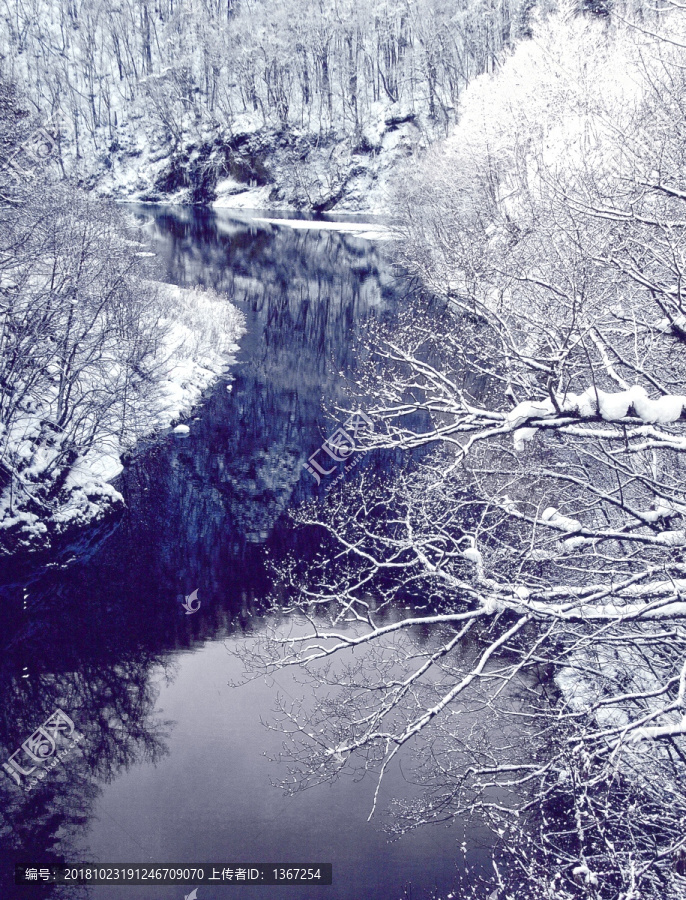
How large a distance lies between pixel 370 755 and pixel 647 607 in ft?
21.8

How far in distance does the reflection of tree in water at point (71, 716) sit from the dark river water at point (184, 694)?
26 mm

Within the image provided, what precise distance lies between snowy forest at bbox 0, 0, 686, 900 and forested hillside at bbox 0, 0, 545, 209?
15782 mm

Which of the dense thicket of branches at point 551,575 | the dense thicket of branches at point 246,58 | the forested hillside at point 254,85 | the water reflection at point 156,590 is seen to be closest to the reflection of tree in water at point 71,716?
the water reflection at point 156,590

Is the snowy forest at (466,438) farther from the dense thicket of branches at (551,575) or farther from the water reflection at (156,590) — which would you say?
the water reflection at (156,590)

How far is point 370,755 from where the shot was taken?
10.6 meters

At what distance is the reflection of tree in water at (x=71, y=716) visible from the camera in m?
9.25

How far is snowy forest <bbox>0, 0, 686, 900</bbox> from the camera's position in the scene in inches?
247

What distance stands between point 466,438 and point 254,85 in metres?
91.0

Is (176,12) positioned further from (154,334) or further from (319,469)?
(319,469)

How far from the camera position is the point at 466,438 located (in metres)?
17.5

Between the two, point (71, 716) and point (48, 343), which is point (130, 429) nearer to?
point (48, 343)

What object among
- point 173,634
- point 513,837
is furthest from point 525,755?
point 173,634

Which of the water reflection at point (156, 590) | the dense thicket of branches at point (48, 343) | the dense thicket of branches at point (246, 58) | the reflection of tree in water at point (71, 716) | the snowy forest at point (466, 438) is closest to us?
the snowy forest at point (466, 438)

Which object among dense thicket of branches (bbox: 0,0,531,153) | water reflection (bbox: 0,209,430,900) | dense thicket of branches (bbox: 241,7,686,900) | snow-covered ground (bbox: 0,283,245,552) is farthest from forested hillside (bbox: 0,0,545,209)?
dense thicket of branches (bbox: 241,7,686,900)
